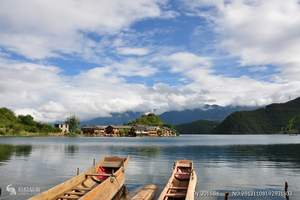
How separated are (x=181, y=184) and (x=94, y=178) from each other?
1031 cm

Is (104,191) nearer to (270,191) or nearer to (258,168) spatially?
(270,191)

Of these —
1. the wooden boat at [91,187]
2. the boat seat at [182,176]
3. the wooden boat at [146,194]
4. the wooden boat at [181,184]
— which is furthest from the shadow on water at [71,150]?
the wooden boat at [146,194]

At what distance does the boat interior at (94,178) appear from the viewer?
1307 inches

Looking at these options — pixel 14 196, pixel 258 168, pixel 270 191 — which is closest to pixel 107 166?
pixel 14 196

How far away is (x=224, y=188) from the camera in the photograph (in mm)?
47594

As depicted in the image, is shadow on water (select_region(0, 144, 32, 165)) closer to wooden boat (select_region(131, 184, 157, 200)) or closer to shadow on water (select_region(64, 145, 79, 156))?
shadow on water (select_region(64, 145, 79, 156))

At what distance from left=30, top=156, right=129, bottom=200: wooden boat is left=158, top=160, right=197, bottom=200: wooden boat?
5.57 m

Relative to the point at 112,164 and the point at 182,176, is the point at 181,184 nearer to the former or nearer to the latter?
the point at 182,176

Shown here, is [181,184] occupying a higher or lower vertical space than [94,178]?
lower

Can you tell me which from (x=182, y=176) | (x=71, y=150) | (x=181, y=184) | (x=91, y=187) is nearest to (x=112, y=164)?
(x=182, y=176)

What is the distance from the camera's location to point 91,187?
127ft

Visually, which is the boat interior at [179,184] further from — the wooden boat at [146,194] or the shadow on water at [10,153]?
the shadow on water at [10,153]

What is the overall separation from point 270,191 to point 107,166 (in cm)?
2159

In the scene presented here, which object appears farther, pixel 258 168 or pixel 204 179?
pixel 258 168
